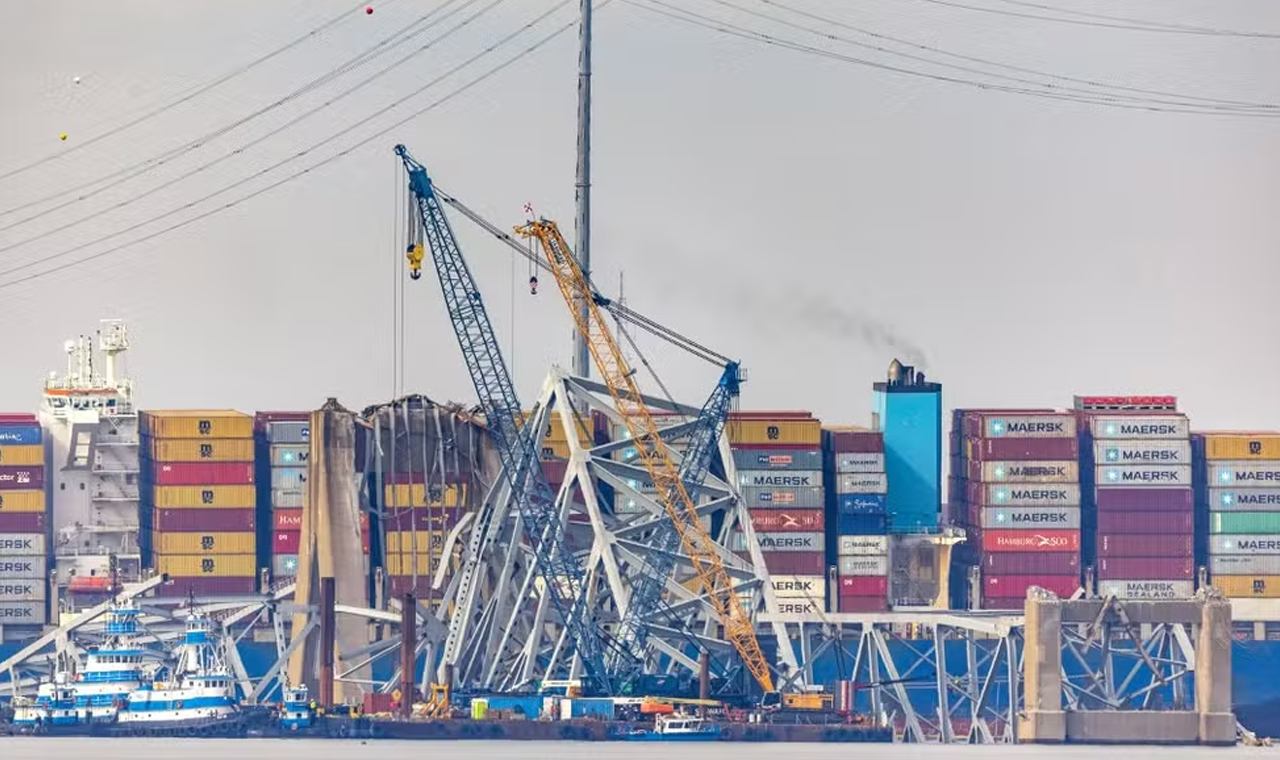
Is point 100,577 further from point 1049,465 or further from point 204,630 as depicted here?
point 1049,465

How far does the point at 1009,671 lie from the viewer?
176m

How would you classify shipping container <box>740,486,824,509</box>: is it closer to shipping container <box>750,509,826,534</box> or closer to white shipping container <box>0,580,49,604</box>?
shipping container <box>750,509,826,534</box>

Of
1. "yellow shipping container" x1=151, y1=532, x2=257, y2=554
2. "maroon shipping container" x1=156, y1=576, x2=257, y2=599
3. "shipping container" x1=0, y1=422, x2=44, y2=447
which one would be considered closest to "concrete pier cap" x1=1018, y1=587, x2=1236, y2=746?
"maroon shipping container" x1=156, y1=576, x2=257, y2=599

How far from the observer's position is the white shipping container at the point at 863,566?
18275 centimetres

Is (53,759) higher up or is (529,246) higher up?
(529,246)

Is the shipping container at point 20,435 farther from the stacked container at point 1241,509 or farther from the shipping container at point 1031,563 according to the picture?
the stacked container at point 1241,509

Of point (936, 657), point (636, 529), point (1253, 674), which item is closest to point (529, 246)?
point (636, 529)

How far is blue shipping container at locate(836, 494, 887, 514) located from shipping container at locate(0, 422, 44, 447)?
31.2 metres

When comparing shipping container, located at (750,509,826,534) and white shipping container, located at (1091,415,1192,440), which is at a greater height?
white shipping container, located at (1091,415,1192,440)

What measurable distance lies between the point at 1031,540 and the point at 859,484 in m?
6.95

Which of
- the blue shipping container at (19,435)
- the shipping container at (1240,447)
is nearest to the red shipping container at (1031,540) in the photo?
the shipping container at (1240,447)

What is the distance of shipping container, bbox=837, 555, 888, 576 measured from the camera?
183 m

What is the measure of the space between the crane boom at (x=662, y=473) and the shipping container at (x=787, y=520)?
7.44 meters

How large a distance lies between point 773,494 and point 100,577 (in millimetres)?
26195
